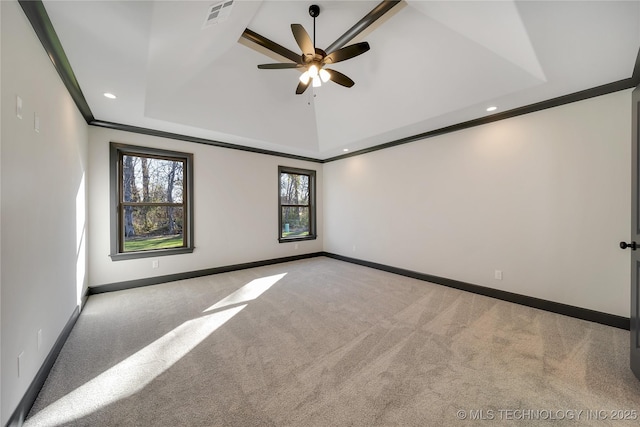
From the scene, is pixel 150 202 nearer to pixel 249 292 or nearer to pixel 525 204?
pixel 249 292

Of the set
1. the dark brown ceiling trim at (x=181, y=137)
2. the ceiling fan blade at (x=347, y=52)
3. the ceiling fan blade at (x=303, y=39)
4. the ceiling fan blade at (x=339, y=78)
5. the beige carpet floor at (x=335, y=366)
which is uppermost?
the ceiling fan blade at (x=303, y=39)

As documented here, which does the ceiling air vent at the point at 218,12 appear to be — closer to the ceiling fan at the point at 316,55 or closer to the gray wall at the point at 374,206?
the ceiling fan at the point at 316,55

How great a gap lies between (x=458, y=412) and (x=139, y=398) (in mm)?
2088

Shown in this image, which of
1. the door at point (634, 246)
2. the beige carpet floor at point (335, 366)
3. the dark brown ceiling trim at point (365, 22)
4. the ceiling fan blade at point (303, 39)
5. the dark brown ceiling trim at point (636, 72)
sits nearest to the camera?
the beige carpet floor at point (335, 366)

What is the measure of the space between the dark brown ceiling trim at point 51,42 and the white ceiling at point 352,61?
5cm

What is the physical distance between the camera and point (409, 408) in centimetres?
155

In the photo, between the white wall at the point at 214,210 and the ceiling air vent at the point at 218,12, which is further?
the white wall at the point at 214,210

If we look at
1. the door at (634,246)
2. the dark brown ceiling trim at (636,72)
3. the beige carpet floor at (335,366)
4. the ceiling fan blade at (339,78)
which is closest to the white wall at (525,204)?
the dark brown ceiling trim at (636,72)

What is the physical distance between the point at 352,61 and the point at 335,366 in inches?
136

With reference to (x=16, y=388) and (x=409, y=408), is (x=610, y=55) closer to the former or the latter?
(x=409, y=408)

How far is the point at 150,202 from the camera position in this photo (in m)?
4.09

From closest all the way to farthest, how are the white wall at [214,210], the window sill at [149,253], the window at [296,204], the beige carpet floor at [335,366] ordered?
the beige carpet floor at [335,366] → the white wall at [214,210] → the window sill at [149,253] → the window at [296,204]

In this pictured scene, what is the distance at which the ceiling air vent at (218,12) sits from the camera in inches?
72.1

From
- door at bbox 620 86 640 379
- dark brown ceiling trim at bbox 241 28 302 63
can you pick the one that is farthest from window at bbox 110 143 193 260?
door at bbox 620 86 640 379
